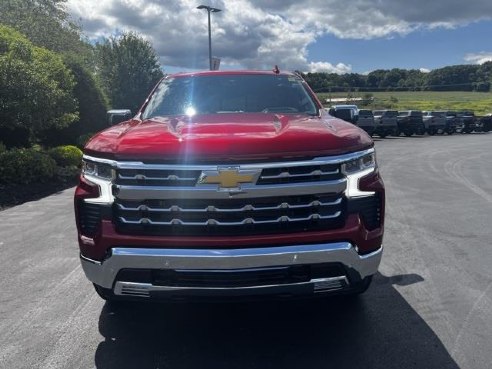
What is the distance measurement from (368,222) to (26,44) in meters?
11.7

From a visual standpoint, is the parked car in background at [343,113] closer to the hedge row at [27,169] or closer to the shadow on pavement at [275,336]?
the shadow on pavement at [275,336]

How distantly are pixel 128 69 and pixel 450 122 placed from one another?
24.2 m

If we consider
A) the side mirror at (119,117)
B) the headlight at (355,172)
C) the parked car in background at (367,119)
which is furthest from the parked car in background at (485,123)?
the headlight at (355,172)

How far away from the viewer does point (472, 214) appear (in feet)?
25.7

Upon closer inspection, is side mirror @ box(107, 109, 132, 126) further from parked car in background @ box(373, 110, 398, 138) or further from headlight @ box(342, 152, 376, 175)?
parked car in background @ box(373, 110, 398, 138)

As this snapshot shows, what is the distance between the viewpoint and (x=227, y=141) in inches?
125

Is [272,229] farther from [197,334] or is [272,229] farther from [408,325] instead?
[408,325]

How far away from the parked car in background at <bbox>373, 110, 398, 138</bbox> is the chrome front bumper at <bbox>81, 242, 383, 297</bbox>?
1171 inches

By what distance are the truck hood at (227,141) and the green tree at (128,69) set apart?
35.8m

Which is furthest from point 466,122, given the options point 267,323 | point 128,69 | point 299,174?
point 299,174

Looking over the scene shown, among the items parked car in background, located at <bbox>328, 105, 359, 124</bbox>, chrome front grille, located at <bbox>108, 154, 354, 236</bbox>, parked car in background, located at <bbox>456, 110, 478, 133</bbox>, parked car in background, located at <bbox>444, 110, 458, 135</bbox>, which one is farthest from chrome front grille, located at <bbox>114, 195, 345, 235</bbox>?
parked car in background, located at <bbox>456, 110, 478, 133</bbox>

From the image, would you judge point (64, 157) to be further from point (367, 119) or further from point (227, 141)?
point (367, 119)

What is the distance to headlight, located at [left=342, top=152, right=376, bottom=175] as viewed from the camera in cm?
328

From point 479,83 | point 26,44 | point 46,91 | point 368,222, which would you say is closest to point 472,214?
point 368,222
